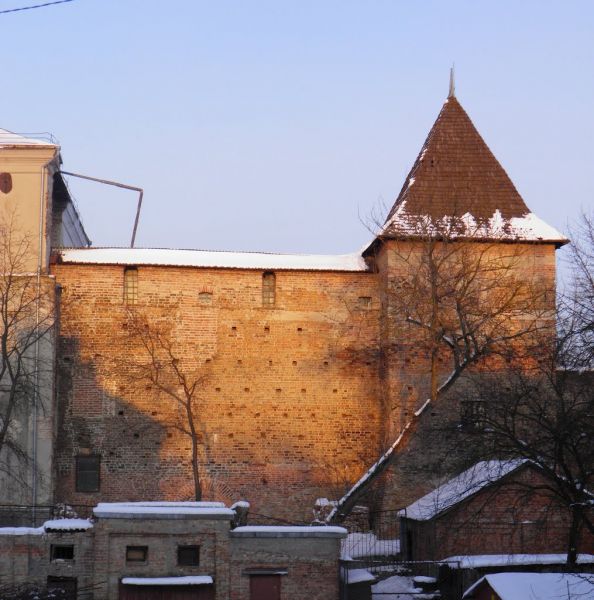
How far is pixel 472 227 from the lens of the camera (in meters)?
30.7

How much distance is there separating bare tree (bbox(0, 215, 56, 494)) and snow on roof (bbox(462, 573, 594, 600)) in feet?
42.9

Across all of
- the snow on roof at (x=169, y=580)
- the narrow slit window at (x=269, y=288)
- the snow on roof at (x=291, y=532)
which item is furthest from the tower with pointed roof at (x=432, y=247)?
the snow on roof at (x=169, y=580)

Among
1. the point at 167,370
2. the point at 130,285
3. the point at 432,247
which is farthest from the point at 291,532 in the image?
the point at 130,285

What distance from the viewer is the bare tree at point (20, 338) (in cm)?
2814

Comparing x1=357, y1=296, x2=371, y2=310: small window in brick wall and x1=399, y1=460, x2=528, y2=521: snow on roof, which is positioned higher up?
x1=357, y1=296, x2=371, y2=310: small window in brick wall

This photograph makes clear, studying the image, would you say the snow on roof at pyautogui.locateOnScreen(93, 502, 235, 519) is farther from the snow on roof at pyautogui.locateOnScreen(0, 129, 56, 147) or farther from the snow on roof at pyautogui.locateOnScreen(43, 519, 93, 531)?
the snow on roof at pyautogui.locateOnScreen(0, 129, 56, 147)

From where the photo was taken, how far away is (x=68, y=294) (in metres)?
30.3

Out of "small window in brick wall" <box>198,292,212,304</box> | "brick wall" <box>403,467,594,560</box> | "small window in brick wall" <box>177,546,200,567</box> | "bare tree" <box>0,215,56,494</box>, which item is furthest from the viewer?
"small window in brick wall" <box>198,292,212,304</box>

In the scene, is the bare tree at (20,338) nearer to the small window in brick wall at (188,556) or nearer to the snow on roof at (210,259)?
the snow on roof at (210,259)

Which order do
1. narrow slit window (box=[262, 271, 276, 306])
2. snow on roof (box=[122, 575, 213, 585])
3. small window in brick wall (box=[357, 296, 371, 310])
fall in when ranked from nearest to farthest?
snow on roof (box=[122, 575, 213, 585])
narrow slit window (box=[262, 271, 276, 306])
small window in brick wall (box=[357, 296, 371, 310])

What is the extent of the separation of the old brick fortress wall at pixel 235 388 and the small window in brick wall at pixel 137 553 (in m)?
6.56

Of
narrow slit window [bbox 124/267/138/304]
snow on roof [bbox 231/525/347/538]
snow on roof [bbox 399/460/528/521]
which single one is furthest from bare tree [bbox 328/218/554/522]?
narrow slit window [bbox 124/267/138/304]

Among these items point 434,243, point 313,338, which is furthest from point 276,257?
point 434,243

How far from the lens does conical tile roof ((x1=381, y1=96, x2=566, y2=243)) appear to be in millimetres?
30656
